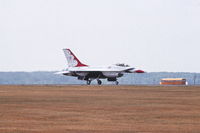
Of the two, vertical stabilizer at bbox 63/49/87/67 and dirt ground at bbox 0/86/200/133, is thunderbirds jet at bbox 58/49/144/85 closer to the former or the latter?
vertical stabilizer at bbox 63/49/87/67

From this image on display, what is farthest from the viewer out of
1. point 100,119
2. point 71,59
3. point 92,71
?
point 71,59

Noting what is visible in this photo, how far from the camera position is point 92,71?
138 meters

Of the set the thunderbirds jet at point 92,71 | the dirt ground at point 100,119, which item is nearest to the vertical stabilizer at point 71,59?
the thunderbirds jet at point 92,71

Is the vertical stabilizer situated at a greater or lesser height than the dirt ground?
greater

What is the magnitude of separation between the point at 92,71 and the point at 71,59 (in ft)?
26.8

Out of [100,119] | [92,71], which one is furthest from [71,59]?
[100,119]

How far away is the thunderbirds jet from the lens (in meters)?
131

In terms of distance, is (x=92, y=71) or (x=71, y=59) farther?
(x=71, y=59)

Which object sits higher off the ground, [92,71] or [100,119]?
[92,71]

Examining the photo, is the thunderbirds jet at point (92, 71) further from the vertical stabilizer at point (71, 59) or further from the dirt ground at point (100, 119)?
the dirt ground at point (100, 119)

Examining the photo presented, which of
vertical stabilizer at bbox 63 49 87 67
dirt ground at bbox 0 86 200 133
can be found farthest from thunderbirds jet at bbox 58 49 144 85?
dirt ground at bbox 0 86 200 133

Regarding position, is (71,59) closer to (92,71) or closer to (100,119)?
(92,71)

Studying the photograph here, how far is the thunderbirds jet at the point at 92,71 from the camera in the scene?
13074cm

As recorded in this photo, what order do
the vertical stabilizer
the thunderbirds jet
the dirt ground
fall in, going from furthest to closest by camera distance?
the vertical stabilizer < the thunderbirds jet < the dirt ground
